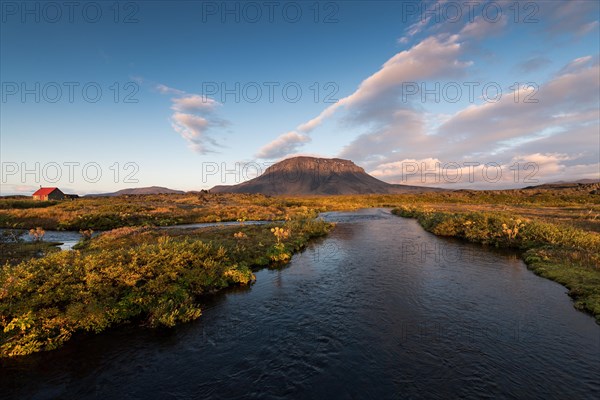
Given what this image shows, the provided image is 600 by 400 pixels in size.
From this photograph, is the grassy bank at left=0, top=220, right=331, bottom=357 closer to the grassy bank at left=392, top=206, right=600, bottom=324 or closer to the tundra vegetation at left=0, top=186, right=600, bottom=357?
the tundra vegetation at left=0, top=186, right=600, bottom=357

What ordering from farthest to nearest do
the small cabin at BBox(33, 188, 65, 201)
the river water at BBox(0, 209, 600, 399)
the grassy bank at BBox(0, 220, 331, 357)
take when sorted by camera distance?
the small cabin at BBox(33, 188, 65, 201), the grassy bank at BBox(0, 220, 331, 357), the river water at BBox(0, 209, 600, 399)

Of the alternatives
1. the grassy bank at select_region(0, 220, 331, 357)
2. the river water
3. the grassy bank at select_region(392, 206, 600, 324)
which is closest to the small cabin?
the grassy bank at select_region(0, 220, 331, 357)

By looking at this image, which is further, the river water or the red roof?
the red roof

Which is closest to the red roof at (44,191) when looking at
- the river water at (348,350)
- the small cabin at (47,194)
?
the small cabin at (47,194)

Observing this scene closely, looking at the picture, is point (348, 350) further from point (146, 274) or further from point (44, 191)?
point (44, 191)

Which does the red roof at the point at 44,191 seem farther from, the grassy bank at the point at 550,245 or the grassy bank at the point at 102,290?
the grassy bank at the point at 550,245

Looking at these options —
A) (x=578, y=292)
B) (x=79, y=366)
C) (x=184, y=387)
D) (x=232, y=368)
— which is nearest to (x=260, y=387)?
(x=232, y=368)

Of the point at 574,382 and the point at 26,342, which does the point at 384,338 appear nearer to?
the point at 574,382
